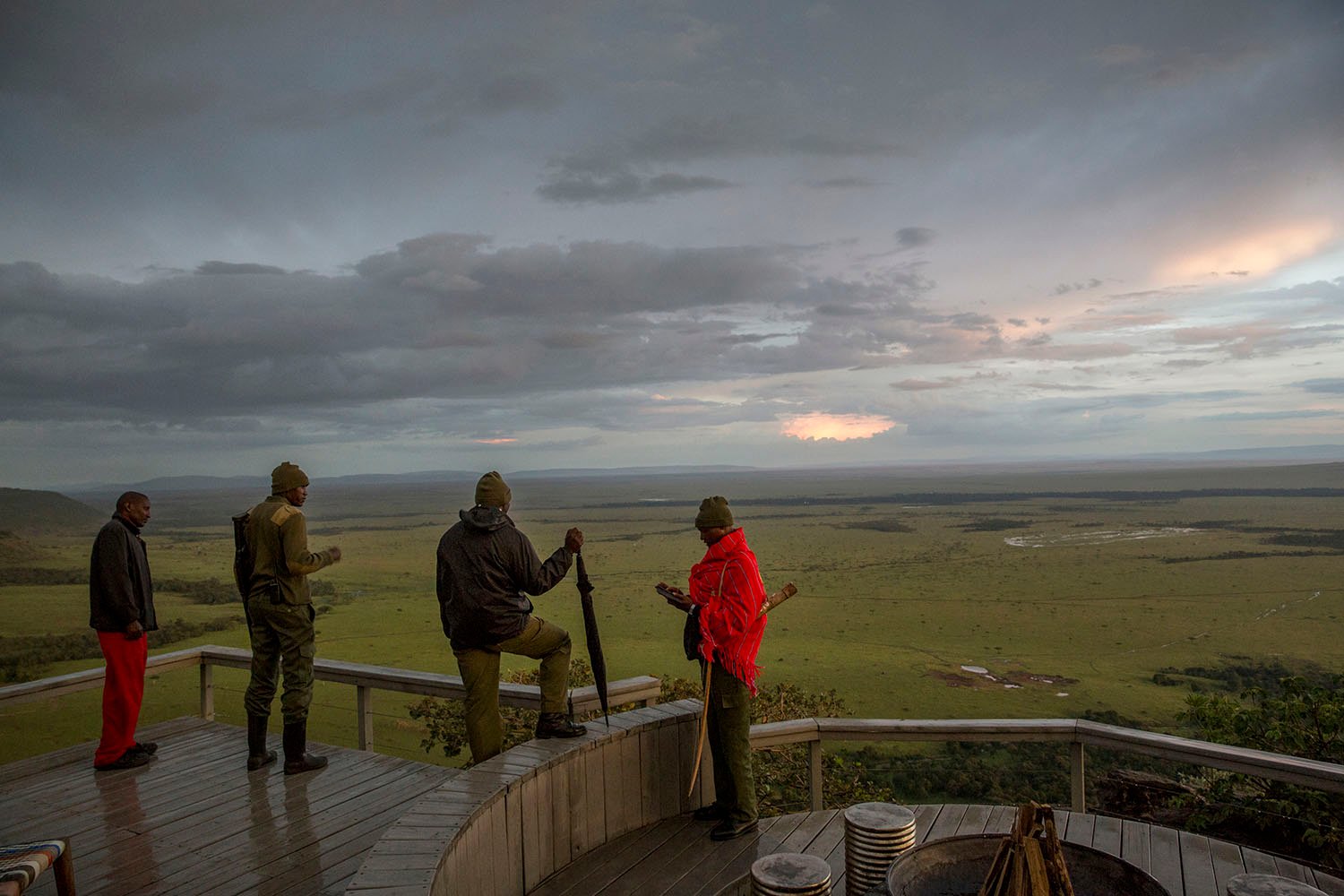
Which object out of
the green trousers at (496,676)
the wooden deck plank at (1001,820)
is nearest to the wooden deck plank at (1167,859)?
the wooden deck plank at (1001,820)

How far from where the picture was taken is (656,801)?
13.4 ft

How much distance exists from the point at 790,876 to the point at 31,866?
8.23 ft

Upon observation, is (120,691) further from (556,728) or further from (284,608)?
(556,728)

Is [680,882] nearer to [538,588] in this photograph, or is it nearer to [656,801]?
[656,801]

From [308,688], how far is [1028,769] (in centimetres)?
1612

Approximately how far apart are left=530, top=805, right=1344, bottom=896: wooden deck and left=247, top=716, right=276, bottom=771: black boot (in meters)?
2.41

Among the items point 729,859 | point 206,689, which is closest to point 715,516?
point 729,859

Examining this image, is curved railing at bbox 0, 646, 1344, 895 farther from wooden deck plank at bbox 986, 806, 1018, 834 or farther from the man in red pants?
the man in red pants

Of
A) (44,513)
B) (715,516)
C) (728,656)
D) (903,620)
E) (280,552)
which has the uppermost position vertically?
(715,516)

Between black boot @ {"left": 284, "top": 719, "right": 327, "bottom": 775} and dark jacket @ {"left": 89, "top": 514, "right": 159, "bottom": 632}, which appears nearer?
dark jacket @ {"left": 89, "top": 514, "right": 159, "bottom": 632}

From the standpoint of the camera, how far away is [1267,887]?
7.61ft

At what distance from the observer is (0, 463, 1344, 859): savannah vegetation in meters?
20.5

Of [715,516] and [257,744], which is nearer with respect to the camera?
[715,516]

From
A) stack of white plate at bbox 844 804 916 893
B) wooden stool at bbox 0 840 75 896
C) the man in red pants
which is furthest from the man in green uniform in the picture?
stack of white plate at bbox 844 804 916 893
